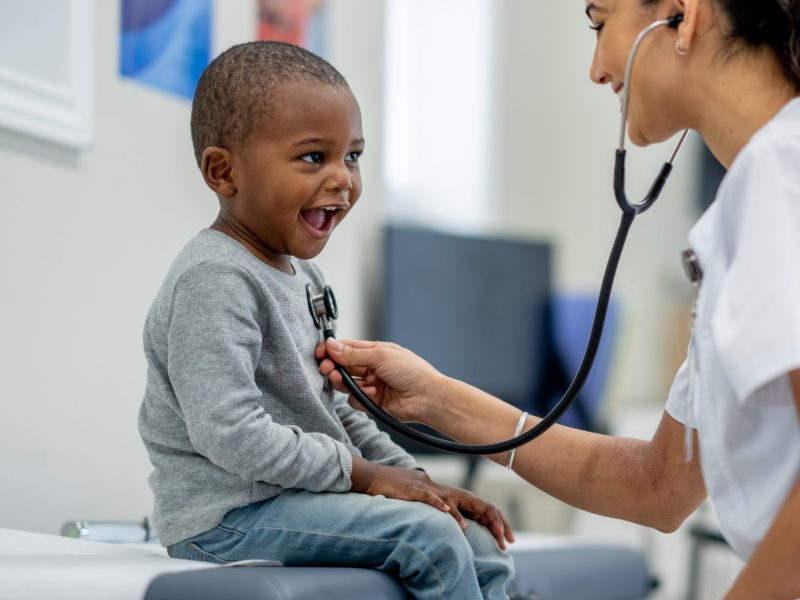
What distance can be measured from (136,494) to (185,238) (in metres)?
0.47

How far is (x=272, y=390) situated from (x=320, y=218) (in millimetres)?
214

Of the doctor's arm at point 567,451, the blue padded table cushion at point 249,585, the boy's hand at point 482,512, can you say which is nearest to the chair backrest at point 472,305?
the doctor's arm at point 567,451

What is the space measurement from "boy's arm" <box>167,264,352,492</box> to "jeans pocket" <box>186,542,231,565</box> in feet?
0.32

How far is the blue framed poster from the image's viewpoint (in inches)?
69.0

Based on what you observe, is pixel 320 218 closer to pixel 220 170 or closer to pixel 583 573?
pixel 220 170

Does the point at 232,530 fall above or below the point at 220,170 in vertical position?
below

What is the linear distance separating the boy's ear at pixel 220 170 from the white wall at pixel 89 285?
472 mm

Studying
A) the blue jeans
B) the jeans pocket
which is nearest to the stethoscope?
the blue jeans

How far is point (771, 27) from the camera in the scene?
3.13ft

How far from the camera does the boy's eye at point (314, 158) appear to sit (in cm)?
115

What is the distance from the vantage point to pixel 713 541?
3244mm

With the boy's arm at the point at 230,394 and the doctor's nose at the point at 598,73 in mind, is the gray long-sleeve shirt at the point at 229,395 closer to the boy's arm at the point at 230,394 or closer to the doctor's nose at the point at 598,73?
the boy's arm at the point at 230,394

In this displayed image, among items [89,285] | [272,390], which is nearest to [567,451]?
[272,390]

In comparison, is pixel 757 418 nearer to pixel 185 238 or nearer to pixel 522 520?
pixel 185 238
